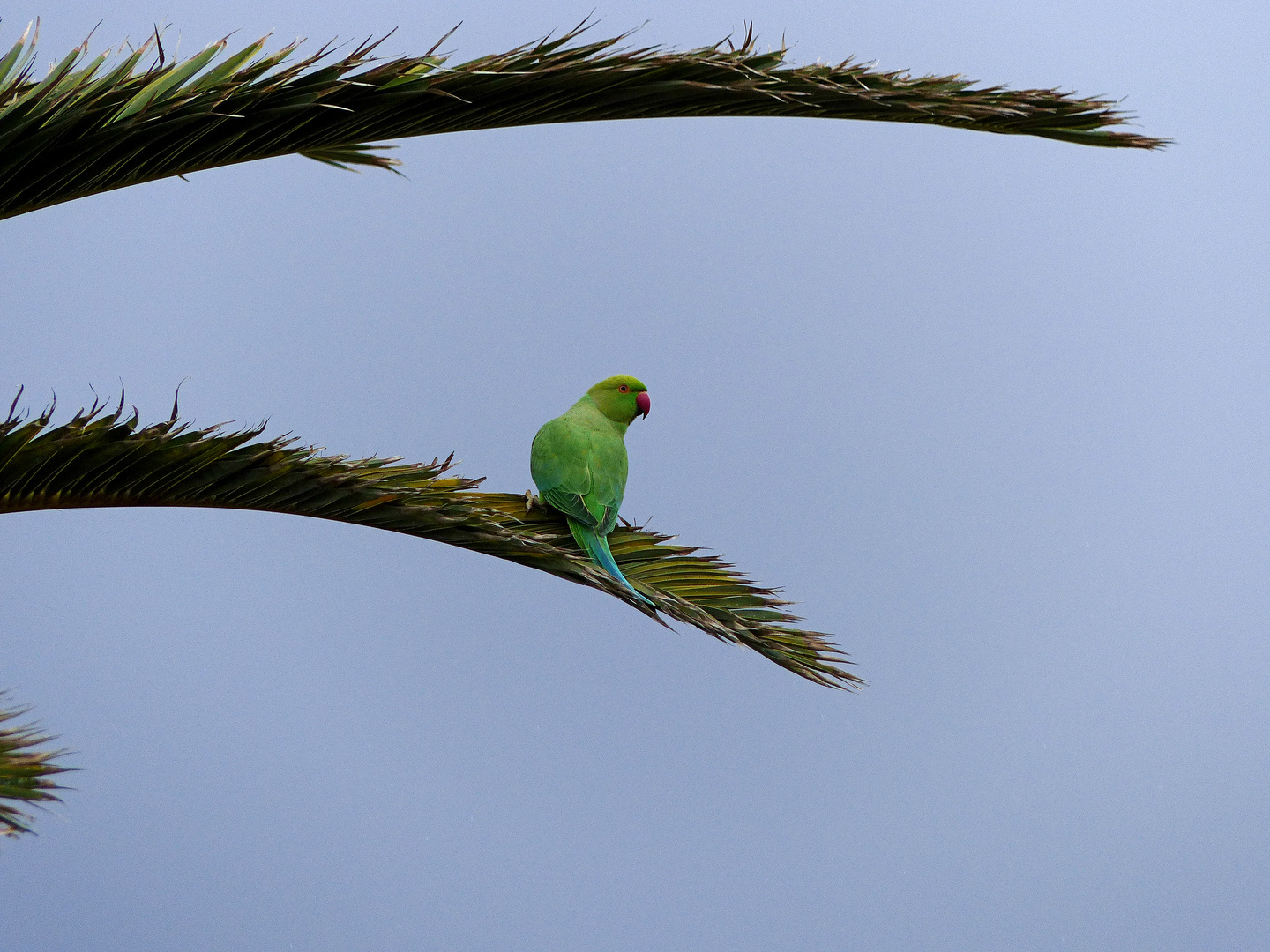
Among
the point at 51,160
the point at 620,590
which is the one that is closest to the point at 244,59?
the point at 51,160

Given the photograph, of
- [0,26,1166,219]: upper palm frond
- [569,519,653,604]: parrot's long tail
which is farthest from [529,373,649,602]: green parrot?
[0,26,1166,219]: upper palm frond

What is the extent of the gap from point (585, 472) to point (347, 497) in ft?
4.11

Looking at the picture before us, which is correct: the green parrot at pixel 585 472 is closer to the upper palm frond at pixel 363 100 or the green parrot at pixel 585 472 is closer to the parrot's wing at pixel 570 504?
the parrot's wing at pixel 570 504

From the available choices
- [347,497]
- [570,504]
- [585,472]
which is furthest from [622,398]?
[347,497]

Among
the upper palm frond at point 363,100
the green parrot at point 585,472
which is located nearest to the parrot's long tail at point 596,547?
the green parrot at point 585,472

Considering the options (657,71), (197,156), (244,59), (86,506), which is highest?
(657,71)

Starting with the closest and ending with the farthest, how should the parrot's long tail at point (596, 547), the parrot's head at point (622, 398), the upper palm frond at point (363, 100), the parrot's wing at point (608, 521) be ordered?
the upper palm frond at point (363, 100) → the parrot's long tail at point (596, 547) → the parrot's wing at point (608, 521) → the parrot's head at point (622, 398)

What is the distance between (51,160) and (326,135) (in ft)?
2.47

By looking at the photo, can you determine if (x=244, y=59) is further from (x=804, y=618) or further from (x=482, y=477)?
(x=804, y=618)

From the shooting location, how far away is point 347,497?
12.3 ft

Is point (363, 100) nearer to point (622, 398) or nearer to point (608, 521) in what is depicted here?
point (608, 521)

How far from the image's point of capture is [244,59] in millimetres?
3189

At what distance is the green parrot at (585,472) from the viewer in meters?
4.60

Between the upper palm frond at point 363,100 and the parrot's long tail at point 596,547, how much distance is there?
168 centimetres
